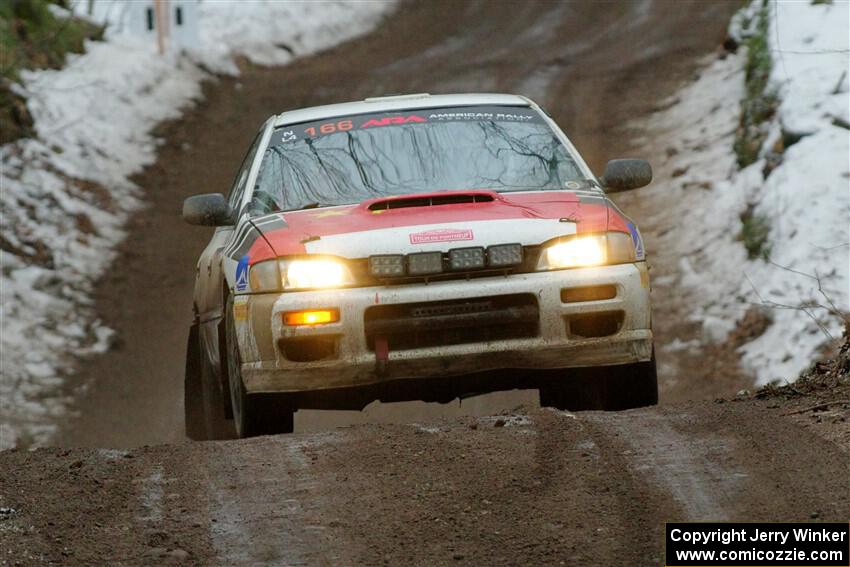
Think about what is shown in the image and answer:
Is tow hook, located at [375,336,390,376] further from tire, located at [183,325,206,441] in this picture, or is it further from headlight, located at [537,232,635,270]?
tire, located at [183,325,206,441]

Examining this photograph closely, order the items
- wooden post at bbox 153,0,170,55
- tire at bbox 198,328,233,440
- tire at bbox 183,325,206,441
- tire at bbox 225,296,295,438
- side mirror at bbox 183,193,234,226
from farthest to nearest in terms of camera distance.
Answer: wooden post at bbox 153,0,170,55, tire at bbox 183,325,206,441, tire at bbox 198,328,233,440, side mirror at bbox 183,193,234,226, tire at bbox 225,296,295,438

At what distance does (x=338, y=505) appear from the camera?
17.4ft

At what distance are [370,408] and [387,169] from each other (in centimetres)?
432

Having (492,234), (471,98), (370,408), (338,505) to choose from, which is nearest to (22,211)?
(370,408)

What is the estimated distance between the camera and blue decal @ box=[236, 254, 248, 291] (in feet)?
23.5

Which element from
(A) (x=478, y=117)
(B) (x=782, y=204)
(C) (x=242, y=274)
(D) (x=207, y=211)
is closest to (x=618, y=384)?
(A) (x=478, y=117)

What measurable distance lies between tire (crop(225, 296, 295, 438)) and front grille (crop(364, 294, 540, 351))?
0.64 meters

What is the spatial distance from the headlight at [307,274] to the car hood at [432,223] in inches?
1.8

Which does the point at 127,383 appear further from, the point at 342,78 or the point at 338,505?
the point at 342,78

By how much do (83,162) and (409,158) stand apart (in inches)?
416

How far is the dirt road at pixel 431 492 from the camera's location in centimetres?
481

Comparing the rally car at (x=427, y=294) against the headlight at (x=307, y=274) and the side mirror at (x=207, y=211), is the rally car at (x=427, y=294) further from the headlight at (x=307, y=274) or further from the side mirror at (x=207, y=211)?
the side mirror at (x=207, y=211)

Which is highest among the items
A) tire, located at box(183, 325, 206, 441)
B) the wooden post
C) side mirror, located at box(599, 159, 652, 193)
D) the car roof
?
the wooden post

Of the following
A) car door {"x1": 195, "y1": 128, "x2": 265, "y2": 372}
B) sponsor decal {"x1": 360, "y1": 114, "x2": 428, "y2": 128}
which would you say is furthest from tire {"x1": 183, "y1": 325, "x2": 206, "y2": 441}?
sponsor decal {"x1": 360, "y1": 114, "x2": 428, "y2": 128}
